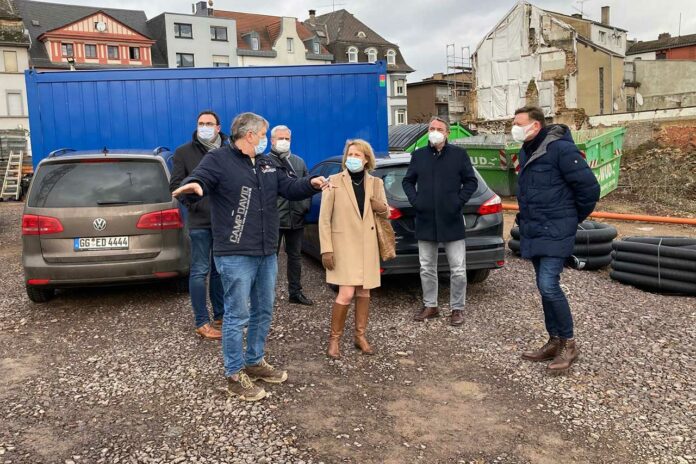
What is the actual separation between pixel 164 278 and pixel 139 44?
44282 millimetres

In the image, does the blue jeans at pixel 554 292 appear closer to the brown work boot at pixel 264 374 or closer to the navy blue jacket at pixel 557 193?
the navy blue jacket at pixel 557 193

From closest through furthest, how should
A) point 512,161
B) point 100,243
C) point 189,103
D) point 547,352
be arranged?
1. point 547,352
2. point 100,243
3. point 189,103
4. point 512,161

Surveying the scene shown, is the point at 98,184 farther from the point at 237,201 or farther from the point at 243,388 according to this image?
the point at 243,388

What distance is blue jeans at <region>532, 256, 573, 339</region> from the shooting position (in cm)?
463

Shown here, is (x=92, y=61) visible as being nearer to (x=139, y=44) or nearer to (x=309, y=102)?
(x=139, y=44)

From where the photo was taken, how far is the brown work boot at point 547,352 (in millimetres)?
4840

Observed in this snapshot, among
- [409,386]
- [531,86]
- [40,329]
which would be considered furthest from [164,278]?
[531,86]

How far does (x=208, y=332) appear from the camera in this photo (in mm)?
5570

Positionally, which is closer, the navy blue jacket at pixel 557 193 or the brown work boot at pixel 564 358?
the navy blue jacket at pixel 557 193

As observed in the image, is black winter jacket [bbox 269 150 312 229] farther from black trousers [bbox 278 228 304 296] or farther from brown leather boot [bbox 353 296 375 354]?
brown leather boot [bbox 353 296 375 354]

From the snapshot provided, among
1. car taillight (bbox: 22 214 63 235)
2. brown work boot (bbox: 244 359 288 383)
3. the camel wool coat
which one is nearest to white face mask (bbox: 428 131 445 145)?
the camel wool coat

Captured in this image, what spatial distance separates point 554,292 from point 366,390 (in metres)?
1.60

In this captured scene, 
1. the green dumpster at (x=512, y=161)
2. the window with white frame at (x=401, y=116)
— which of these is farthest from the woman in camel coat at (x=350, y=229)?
the window with white frame at (x=401, y=116)

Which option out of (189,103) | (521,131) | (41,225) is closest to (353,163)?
(521,131)
